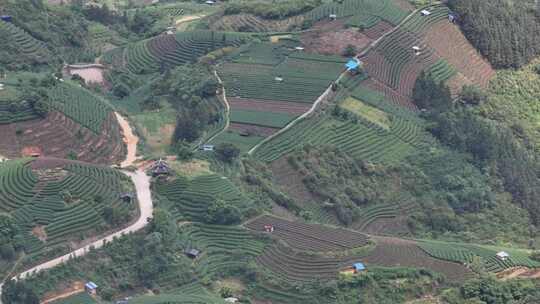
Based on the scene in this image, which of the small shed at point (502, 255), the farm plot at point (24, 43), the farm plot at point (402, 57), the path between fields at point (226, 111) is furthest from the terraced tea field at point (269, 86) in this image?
the small shed at point (502, 255)

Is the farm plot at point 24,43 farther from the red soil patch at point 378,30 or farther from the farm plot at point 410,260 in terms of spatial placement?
the farm plot at point 410,260

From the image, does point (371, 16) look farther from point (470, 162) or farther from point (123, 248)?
point (123, 248)

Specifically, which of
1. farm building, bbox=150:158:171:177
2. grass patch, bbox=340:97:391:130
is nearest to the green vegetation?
farm building, bbox=150:158:171:177

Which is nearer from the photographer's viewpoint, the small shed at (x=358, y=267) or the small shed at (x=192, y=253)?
the small shed at (x=358, y=267)

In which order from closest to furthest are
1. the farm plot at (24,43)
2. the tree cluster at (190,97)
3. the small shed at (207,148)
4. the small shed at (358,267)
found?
the small shed at (358,267), the small shed at (207,148), the tree cluster at (190,97), the farm plot at (24,43)

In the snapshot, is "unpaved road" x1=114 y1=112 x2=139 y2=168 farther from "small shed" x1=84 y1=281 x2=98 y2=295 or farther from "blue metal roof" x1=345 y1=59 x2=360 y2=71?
"blue metal roof" x1=345 y1=59 x2=360 y2=71
